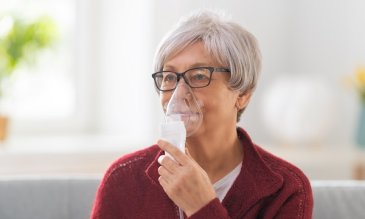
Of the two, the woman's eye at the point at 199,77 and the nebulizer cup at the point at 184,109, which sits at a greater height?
the woman's eye at the point at 199,77

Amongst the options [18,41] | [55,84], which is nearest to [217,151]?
[18,41]

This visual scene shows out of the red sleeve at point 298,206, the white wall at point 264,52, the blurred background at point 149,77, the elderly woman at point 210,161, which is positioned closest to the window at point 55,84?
the blurred background at point 149,77

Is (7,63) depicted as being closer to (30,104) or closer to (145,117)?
(30,104)

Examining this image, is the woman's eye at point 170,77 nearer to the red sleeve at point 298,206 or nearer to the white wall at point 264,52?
the red sleeve at point 298,206

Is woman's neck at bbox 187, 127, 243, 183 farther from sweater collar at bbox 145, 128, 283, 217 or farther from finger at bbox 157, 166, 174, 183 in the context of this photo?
finger at bbox 157, 166, 174, 183

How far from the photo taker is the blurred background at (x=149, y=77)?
325 centimetres

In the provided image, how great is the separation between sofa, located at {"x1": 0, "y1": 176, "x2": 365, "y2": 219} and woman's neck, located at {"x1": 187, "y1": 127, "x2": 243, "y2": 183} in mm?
281

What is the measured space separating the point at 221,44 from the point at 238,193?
38 centimetres

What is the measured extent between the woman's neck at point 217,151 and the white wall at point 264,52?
1412 millimetres

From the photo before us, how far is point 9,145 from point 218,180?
1509mm

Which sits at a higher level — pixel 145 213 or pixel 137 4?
pixel 137 4

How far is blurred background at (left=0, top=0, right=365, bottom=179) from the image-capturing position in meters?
3.25

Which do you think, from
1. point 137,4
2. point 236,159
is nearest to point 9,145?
point 137,4

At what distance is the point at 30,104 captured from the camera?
11.6 feet
